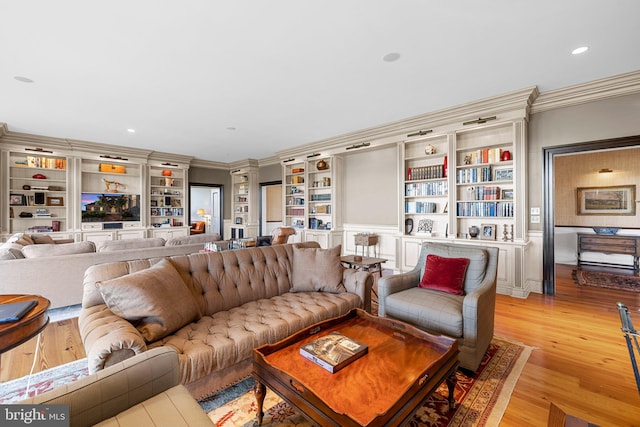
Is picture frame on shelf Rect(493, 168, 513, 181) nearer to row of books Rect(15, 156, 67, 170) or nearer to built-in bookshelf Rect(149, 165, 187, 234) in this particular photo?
built-in bookshelf Rect(149, 165, 187, 234)

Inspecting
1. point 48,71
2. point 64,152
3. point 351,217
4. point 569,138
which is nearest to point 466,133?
point 569,138

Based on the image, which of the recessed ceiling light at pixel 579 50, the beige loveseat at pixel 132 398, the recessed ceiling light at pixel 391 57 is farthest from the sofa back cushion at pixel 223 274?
the recessed ceiling light at pixel 579 50

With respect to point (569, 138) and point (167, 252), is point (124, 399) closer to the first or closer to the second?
point (167, 252)

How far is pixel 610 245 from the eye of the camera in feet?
18.4

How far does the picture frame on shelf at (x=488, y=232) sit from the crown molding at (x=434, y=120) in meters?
1.61

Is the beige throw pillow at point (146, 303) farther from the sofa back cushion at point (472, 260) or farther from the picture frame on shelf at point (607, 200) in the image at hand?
the picture frame on shelf at point (607, 200)

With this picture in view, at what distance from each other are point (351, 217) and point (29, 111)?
5859mm

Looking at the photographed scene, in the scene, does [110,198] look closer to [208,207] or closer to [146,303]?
[208,207]

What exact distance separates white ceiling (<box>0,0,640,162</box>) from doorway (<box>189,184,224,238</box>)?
211 inches

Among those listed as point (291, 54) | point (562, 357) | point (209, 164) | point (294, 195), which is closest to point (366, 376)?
point (562, 357)

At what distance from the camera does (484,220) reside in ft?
14.6

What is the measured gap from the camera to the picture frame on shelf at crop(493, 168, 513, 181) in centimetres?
412

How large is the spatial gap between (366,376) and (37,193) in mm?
7994

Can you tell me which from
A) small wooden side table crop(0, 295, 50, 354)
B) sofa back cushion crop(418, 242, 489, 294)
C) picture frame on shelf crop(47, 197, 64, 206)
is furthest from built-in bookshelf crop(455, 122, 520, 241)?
picture frame on shelf crop(47, 197, 64, 206)
